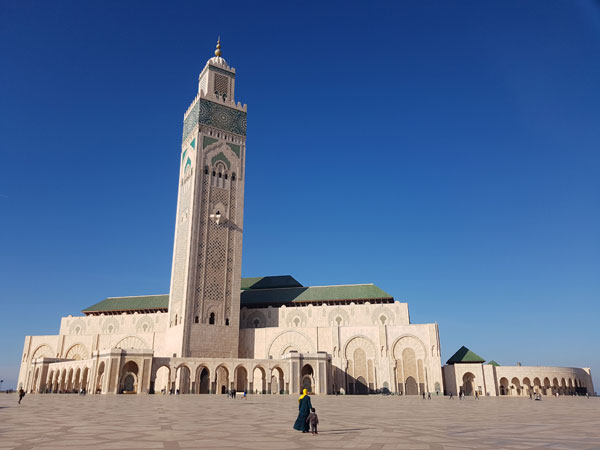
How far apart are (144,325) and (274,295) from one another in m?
14.9

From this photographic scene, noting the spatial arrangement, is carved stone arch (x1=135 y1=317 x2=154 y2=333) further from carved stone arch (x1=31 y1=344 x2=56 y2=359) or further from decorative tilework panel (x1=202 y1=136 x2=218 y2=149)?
decorative tilework panel (x1=202 y1=136 x2=218 y2=149)

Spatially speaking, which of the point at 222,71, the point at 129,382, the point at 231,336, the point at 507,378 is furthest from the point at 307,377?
the point at 222,71

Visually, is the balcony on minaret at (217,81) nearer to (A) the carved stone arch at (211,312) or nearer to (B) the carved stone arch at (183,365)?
(A) the carved stone arch at (211,312)

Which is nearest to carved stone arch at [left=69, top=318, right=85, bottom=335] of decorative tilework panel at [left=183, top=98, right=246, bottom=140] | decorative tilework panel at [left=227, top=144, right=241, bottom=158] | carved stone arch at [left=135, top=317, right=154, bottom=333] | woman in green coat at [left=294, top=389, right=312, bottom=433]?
carved stone arch at [left=135, top=317, right=154, bottom=333]

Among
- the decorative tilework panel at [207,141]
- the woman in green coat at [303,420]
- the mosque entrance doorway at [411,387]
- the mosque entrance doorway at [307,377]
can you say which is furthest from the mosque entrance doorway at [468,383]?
the woman in green coat at [303,420]

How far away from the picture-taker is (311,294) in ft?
166

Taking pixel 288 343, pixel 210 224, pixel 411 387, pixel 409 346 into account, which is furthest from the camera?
pixel 210 224

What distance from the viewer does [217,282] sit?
150 ft

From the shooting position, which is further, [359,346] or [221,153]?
[221,153]

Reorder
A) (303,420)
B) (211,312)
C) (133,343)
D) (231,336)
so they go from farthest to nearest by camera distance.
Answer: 1. (133,343)
2. (231,336)
3. (211,312)
4. (303,420)

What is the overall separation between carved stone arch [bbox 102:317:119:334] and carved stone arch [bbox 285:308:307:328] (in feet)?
66.8

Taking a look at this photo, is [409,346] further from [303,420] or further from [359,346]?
[303,420]

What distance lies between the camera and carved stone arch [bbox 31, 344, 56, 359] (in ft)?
179

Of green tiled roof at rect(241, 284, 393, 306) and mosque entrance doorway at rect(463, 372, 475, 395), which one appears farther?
green tiled roof at rect(241, 284, 393, 306)
